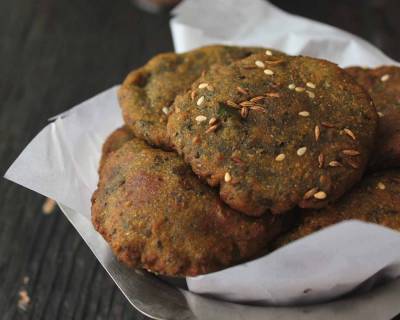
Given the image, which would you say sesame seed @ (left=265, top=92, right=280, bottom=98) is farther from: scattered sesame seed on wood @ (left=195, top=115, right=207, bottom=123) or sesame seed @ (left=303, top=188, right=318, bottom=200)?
sesame seed @ (left=303, top=188, right=318, bottom=200)

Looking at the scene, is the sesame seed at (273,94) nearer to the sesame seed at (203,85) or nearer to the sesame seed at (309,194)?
the sesame seed at (203,85)

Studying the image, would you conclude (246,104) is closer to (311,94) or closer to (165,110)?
(311,94)

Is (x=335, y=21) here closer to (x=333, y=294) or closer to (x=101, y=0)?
(x=101, y=0)

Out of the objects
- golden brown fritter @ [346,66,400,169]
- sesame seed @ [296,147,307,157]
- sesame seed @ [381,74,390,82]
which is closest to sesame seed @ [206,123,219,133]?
sesame seed @ [296,147,307,157]

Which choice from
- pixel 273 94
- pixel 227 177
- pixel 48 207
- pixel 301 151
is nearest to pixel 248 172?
pixel 227 177

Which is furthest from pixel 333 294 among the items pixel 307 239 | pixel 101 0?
pixel 101 0

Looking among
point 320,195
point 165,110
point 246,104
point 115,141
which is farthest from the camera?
point 115,141
